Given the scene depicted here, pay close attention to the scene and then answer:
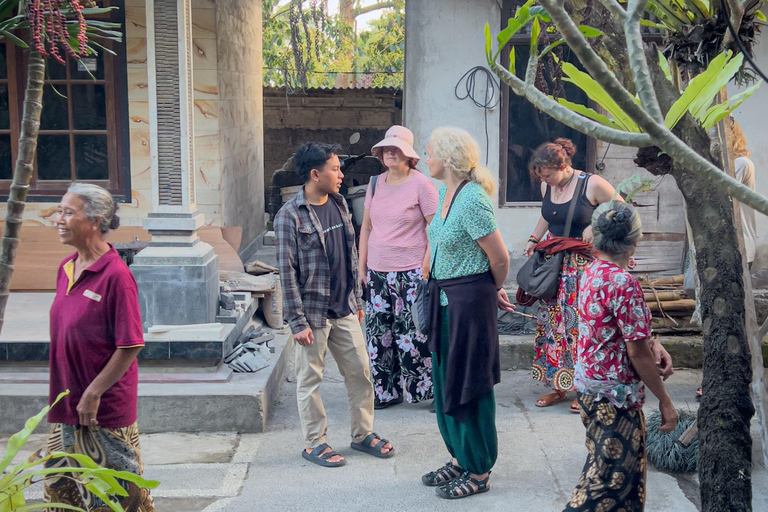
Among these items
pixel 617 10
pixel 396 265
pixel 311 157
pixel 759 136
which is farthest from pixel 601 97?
pixel 759 136

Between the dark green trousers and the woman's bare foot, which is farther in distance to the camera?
the woman's bare foot

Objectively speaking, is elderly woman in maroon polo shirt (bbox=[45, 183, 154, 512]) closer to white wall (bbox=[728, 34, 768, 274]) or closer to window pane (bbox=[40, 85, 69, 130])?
window pane (bbox=[40, 85, 69, 130])

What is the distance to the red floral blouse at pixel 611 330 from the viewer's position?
336cm

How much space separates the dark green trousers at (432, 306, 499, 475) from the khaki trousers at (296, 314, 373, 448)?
2.00 feet

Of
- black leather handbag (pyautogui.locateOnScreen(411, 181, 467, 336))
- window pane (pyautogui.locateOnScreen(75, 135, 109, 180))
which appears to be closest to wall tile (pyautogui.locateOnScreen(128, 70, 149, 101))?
window pane (pyautogui.locateOnScreen(75, 135, 109, 180))

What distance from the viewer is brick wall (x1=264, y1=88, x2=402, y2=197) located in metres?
16.6

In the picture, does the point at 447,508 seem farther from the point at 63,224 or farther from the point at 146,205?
the point at 146,205

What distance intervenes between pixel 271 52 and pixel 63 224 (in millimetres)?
16344

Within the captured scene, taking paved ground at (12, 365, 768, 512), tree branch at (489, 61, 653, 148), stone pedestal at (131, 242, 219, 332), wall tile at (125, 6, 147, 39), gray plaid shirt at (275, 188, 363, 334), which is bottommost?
paved ground at (12, 365, 768, 512)

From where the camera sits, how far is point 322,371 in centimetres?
472

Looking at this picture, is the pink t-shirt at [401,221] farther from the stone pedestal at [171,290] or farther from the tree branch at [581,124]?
the tree branch at [581,124]

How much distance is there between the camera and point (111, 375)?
10.8 ft

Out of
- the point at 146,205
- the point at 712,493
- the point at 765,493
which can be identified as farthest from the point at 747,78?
the point at 146,205

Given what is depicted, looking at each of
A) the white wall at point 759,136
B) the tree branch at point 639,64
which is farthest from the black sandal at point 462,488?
the white wall at point 759,136
